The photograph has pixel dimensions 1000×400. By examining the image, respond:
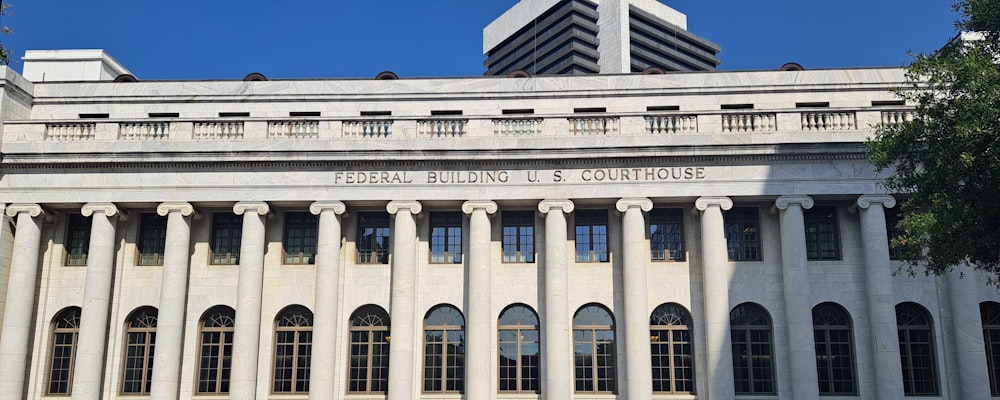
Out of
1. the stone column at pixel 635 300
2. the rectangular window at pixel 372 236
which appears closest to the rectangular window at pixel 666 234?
the stone column at pixel 635 300

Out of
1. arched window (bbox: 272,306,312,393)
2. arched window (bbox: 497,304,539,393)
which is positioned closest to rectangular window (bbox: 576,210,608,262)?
arched window (bbox: 497,304,539,393)

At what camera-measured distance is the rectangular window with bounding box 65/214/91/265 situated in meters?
36.5

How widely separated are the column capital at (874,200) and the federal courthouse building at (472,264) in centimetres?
7

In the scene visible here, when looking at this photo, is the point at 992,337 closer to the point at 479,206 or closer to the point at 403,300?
the point at 479,206

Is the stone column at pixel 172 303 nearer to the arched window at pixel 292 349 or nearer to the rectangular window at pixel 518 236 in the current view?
the arched window at pixel 292 349

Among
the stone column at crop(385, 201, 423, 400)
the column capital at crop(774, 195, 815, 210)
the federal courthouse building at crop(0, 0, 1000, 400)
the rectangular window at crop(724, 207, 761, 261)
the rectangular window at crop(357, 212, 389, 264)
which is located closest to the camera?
the stone column at crop(385, 201, 423, 400)

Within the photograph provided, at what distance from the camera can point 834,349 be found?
34.2 meters

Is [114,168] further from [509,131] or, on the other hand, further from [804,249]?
[804,249]

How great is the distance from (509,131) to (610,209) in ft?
15.6

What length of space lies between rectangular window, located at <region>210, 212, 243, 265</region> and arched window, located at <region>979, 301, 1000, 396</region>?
1075 inches

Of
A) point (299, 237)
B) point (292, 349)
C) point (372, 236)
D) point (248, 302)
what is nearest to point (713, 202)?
point (372, 236)

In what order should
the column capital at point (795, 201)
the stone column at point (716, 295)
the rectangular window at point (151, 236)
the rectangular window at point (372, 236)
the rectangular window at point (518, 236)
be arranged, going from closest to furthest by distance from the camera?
the stone column at point (716, 295), the column capital at point (795, 201), the rectangular window at point (518, 236), the rectangular window at point (372, 236), the rectangular window at point (151, 236)

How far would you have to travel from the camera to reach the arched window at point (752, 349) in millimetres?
34031

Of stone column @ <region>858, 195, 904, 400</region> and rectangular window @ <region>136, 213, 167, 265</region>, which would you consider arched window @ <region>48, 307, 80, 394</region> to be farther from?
stone column @ <region>858, 195, 904, 400</region>
